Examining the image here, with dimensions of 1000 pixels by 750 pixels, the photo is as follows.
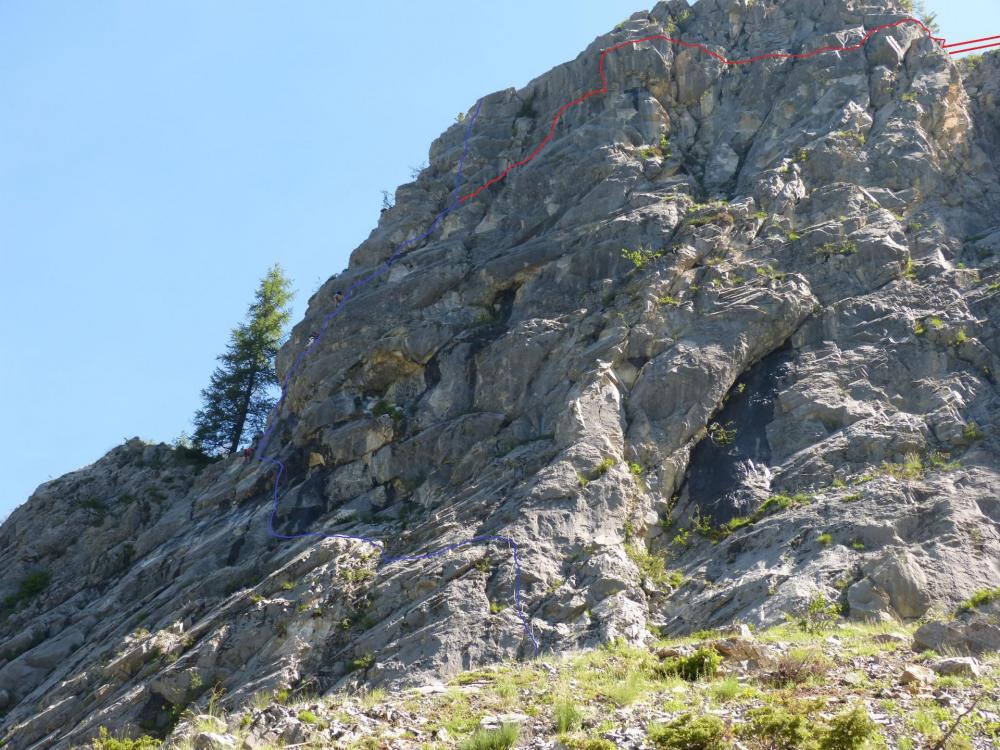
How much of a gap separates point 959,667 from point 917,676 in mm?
666

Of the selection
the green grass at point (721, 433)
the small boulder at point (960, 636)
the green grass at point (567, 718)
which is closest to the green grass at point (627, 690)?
the green grass at point (567, 718)

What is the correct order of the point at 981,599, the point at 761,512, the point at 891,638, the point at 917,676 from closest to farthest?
the point at 917,676, the point at 891,638, the point at 981,599, the point at 761,512

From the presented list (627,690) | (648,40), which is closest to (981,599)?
(627,690)

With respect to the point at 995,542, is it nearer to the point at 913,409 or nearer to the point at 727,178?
the point at 913,409

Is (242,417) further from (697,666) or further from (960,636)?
(960,636)

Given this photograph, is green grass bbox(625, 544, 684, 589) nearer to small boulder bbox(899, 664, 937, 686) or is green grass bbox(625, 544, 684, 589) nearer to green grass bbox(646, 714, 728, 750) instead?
small boulder bbox(899, 664, 937, 686)

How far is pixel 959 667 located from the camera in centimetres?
1202

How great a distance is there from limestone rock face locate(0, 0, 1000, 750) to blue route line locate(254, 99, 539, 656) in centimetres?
12

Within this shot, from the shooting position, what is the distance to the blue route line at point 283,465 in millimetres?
18442

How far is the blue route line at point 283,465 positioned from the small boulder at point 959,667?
6.66m

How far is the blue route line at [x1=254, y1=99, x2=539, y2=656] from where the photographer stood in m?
18.4

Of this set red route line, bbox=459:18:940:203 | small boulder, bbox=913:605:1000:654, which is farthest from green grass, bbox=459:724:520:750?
red route line, bbox=459:18:940:203

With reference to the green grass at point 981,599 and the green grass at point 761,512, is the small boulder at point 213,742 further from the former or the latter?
the green grass at point 981,599

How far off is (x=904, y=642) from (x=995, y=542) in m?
4.14
